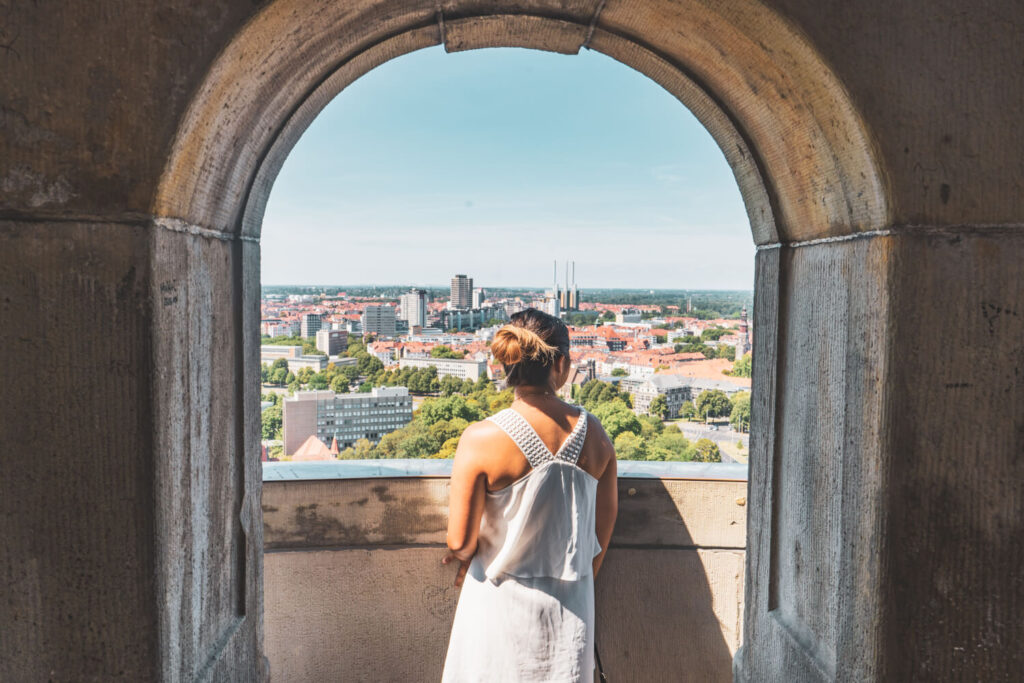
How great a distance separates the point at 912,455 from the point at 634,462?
171 cm

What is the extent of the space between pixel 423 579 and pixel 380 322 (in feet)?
7.20

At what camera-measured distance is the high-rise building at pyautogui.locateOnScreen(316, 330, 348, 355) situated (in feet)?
15.7

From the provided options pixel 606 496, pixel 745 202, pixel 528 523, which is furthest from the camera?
pixel 745 202

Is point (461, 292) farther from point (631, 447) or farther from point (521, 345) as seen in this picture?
point (521, 345)

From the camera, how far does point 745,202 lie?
3094mm

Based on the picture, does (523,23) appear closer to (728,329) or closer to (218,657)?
(218,657)

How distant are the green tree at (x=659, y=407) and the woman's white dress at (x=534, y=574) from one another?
1.65m

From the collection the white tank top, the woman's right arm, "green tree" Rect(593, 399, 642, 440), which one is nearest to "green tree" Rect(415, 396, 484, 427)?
"green tree" Rect(593, 399, 642, 440)

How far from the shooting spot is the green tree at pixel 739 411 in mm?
4016

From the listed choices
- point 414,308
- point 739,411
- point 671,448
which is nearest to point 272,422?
point 414,308

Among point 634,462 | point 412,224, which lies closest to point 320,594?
point 634,462

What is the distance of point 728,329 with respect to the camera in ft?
17.7

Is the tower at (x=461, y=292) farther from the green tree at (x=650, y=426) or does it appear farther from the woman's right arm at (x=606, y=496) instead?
the woman's right arm at (x=606, y=496)

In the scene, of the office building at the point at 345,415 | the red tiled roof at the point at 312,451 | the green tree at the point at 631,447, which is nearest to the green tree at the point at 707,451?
the green tree at the point at 631,447
